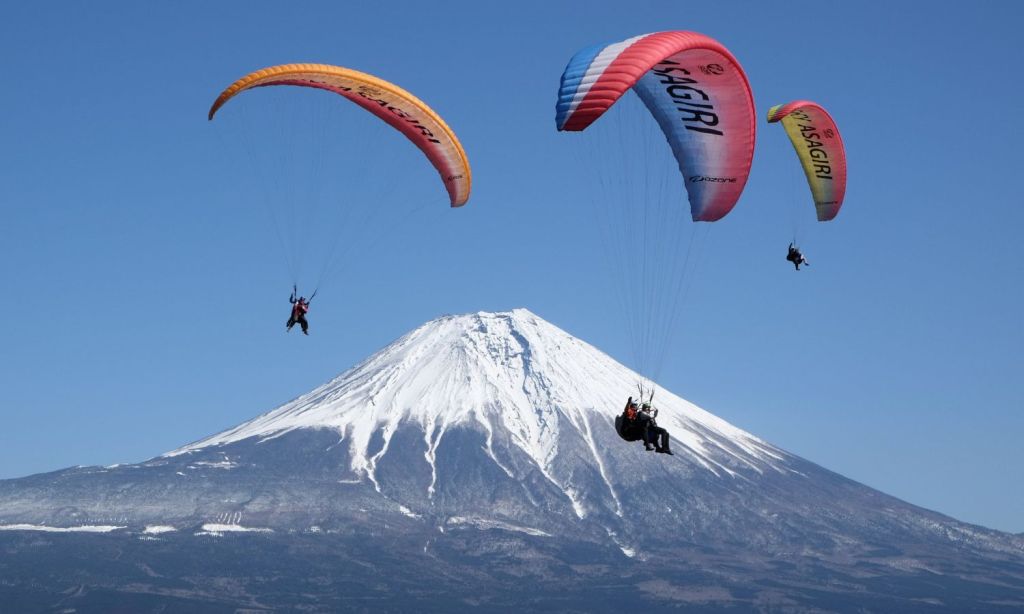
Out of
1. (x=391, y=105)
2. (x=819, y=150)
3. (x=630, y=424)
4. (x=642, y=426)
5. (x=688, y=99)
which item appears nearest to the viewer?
(x=642, y=426)

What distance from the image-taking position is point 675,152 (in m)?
38.6

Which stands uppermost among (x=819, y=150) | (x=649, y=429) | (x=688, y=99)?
(x=819, y=150)

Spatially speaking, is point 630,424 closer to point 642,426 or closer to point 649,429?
point 642,426

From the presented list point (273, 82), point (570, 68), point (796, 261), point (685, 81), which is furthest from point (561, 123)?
point (796, 261)

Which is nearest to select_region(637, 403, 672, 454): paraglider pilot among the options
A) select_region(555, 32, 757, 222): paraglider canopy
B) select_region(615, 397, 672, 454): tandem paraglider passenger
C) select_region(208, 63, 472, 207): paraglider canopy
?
select_region(615, 397, 672, 454): tandem paraglider passenger

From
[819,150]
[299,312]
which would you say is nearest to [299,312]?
[299,312]


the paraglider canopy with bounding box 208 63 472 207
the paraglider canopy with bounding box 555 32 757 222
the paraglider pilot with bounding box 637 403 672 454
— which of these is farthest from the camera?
the paraglider canopy with bounding box 208 63 472 207

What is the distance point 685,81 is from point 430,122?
28.0ft

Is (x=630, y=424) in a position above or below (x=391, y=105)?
below

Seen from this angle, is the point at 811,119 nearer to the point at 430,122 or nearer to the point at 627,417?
the point at 430,122

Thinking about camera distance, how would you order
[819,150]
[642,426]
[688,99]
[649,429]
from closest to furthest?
[649,429] < [642,426] < [688,99] < [819,150]

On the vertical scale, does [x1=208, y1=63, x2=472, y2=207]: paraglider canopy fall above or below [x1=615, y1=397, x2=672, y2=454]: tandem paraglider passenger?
above

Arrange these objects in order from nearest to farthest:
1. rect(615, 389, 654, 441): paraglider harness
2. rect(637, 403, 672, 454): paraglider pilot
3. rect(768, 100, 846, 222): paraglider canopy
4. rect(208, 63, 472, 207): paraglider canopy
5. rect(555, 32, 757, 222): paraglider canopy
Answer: rect(555, 32, 757, 222): paraglider canopy
rect(637, 403, 672, 454): paraglider pilot
rect(615, 389, 654, 441): paraglider harness
rect(208, 63, 472, 207): paraglider canopy
rect(768, 100, 846, 222): paraglider canopy

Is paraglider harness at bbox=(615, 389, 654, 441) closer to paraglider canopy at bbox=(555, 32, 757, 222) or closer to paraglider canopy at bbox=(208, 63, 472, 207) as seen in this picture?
paraglider canopy at bbox=(555, 32, 757, 222)
